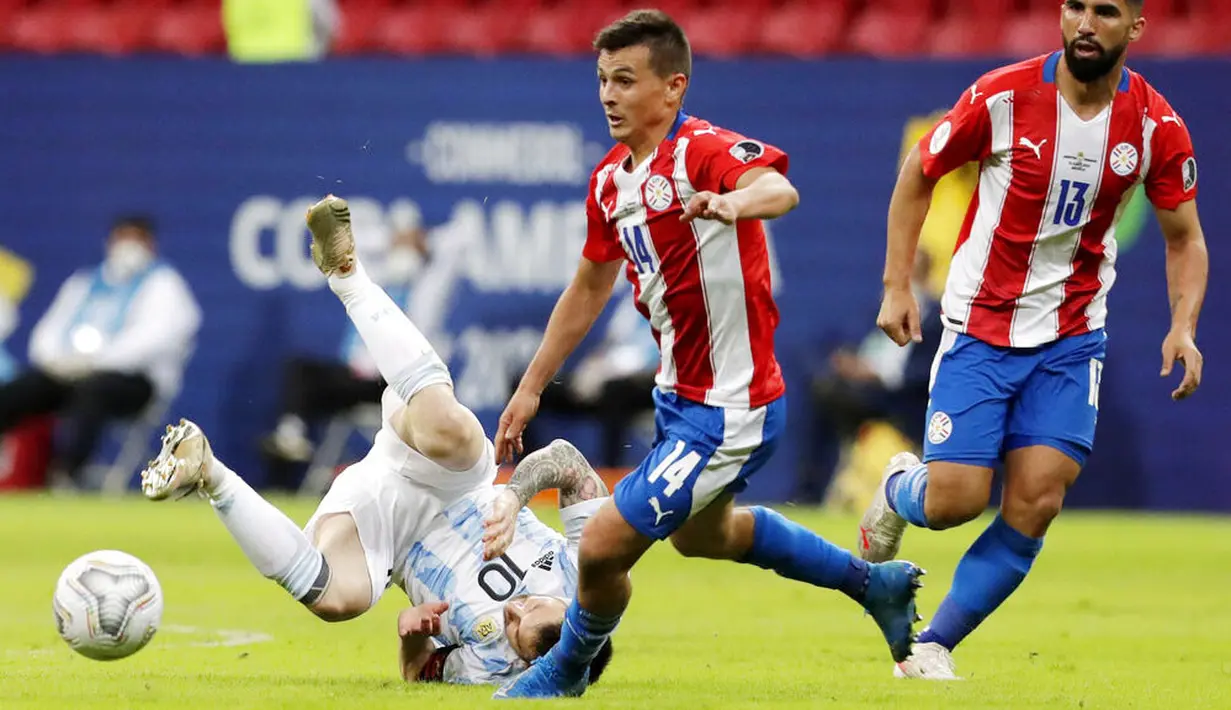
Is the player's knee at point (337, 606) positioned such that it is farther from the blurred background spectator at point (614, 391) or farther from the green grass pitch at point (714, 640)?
the blurred background spectator at point (614, 391)

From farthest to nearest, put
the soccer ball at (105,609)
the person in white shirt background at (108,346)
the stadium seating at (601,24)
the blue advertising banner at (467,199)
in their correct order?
the stadium seating at (601,24) → the person in white shirt background at (108,346) → the blue advertising banner at (467,199) → the soccer ball at (105,609)

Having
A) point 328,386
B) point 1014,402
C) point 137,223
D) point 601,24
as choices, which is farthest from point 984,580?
point 601,24

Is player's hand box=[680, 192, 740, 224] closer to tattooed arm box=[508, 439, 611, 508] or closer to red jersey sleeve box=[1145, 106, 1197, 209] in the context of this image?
tattooed arm box=[508, 439, 611, 508]

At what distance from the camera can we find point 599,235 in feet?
20.7

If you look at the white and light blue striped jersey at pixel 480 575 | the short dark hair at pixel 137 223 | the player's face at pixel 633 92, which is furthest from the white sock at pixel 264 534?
the short dark hair at pixel 137 223

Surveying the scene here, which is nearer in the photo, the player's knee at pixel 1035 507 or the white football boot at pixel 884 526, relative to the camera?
the player's knee at pixel 1035 507

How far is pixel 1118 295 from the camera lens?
15.2m

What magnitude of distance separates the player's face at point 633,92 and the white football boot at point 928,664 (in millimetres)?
2030

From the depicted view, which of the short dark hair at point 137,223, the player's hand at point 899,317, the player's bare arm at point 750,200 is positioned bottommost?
the short dark hair at point 137,223

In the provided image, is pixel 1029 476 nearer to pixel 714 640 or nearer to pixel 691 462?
pixel 691 462

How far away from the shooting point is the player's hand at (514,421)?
6395mm

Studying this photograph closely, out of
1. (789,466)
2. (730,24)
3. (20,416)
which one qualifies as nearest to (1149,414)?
(789,466)

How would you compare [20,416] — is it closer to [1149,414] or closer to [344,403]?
[344,403]

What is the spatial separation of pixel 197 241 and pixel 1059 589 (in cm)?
871
